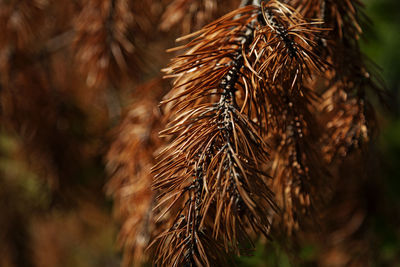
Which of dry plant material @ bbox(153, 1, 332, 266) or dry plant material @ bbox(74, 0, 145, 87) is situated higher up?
dry plant material @ bbox(74, 0, 145, 87)

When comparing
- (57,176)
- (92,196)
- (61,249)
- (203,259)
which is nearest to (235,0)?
(203,259)

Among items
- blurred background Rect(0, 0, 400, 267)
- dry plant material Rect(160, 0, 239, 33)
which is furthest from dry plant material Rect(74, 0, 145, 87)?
dry plant material Rect(160, 0, 239, 33)

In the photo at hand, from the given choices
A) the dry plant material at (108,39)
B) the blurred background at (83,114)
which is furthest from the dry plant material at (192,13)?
the dry plant material at (108,39)

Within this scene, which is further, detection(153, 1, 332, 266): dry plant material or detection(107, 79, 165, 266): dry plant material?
detection(107, 79, 165, 266): dry plant material

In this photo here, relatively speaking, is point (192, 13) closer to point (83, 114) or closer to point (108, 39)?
point (108, 39)

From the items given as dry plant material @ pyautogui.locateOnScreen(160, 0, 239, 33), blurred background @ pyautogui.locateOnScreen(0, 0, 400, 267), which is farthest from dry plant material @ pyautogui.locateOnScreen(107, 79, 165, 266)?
dry plant material @ pyautogui.locateOnScreen(160, 0, 239, 33)

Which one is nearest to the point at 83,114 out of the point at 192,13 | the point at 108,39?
the point at 108,39

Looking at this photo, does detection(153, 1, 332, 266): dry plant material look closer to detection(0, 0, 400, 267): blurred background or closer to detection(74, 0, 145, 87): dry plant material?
detection(0, 0, 400, 267): blurred background

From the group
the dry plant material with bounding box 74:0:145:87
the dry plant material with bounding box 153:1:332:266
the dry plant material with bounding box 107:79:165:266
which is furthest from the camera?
the dry plant material with bounding box 74:0:145:87

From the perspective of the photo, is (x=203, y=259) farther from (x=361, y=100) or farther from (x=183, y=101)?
(x=361, y=100)

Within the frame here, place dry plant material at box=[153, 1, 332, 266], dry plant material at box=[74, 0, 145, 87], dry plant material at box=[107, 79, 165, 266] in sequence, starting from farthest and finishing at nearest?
dry plant material at box=[74, 0, 145, 87] → dry plant material at box=[107, 79, 165, 266] → dry plant material at box=[153, 1, 332, 266]
